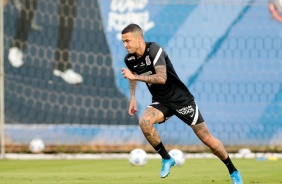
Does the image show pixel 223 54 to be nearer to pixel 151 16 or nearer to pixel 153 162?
pixel 151 16

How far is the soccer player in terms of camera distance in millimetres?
8859

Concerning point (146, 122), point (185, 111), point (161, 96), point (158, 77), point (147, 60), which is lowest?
point (146, 122)

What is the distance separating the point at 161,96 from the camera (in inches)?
358

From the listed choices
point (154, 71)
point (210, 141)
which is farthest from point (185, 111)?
point (154, 71)

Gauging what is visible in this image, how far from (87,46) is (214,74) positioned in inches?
104

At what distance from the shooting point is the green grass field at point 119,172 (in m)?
9.63

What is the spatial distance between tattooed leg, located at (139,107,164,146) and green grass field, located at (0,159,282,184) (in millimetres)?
601

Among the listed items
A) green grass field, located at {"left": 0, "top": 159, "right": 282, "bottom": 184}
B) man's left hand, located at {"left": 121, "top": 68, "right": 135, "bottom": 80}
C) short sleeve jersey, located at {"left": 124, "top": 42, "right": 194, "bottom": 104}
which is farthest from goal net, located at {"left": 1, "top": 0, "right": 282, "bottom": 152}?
man's left hand, located at {"left": 121, "top": 68, "right": 135, "bottom": 80}

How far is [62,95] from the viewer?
1675 centimetres

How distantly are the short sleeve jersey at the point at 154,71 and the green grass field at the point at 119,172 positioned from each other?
996 millimetres

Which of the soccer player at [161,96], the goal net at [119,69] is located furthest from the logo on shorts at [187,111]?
the goal net at [119,69]

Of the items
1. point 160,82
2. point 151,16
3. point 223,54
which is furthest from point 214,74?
point 160,82

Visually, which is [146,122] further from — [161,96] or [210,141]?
[210,141]

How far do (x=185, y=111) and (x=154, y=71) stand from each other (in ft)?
1.80
